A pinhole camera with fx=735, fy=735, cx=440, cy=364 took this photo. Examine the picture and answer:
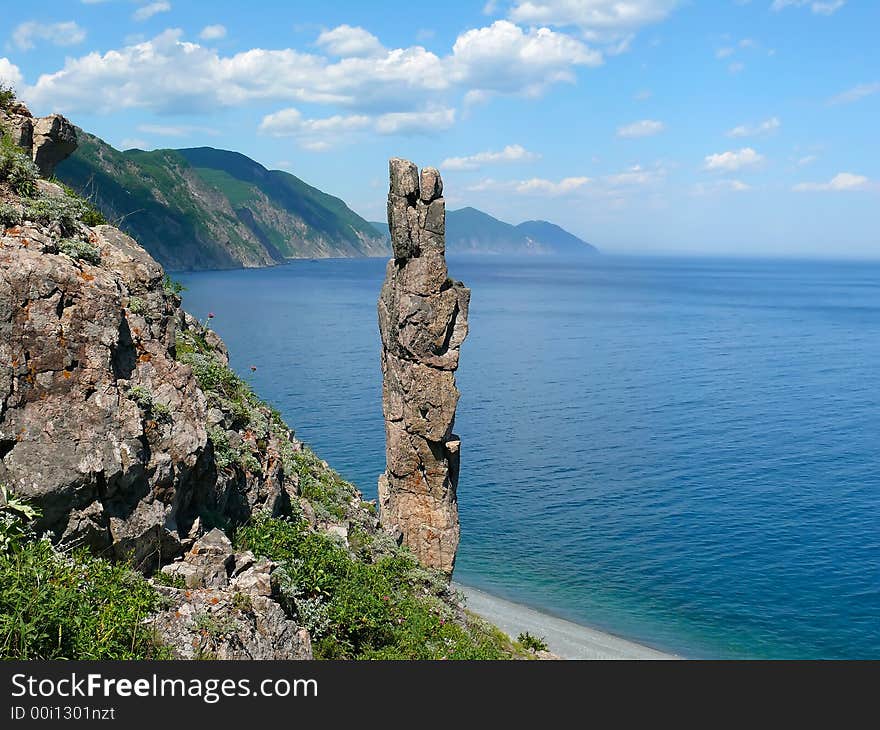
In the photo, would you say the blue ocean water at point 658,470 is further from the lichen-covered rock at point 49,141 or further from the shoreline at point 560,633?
the lichen-covered rock at point 49,141

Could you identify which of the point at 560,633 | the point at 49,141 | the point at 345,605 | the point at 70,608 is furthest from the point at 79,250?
the point at 560,633

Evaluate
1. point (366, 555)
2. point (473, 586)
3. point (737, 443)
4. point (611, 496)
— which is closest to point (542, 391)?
point (737, 443)

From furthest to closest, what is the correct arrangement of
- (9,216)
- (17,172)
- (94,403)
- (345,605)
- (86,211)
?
1. (86,211)
2. (345,605)
3. (17,172)
4. (9,216)
5. (94,403)

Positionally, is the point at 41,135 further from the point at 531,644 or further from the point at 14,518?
the point at 531,644

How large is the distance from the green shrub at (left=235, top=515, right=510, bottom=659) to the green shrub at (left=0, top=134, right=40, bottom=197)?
26.6 ft

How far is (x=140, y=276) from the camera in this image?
609 inches

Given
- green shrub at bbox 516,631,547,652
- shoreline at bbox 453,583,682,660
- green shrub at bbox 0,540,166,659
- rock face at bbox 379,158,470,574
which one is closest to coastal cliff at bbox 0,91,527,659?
green shrub at bbox 0,540,166,659

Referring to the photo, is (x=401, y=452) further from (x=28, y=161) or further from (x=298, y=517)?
(x=28, y=161)

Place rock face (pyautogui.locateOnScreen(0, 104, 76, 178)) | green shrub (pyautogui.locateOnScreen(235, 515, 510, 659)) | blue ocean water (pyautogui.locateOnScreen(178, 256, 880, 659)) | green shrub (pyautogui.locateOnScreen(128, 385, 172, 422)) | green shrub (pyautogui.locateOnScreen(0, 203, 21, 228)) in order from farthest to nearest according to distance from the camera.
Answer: blue ocean water (pyautogui.locateOnScreen(178, 256, 880, 659)) → rock face (pyautogui.locateOnScreen(0, 104, 76, 178)) → green shrub (pyautogui.locateOnScreen(235, 515, 510, 659)) → green shrub (pyautogui.locateOnScreen(0, 203, 21, 228)) → green shrub (pyautogui.locateOnScreen(128, 385, 172, 422))

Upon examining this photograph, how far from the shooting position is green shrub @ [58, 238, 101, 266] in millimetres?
13336

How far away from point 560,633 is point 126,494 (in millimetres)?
32492

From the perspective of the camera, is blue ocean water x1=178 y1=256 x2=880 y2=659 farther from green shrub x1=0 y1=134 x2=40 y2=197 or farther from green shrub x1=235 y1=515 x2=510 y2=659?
green shrub x1=0 y1=134 x2=40 y2=197

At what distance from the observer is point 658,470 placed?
204 ft

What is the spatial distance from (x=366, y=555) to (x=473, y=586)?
1059 inches
